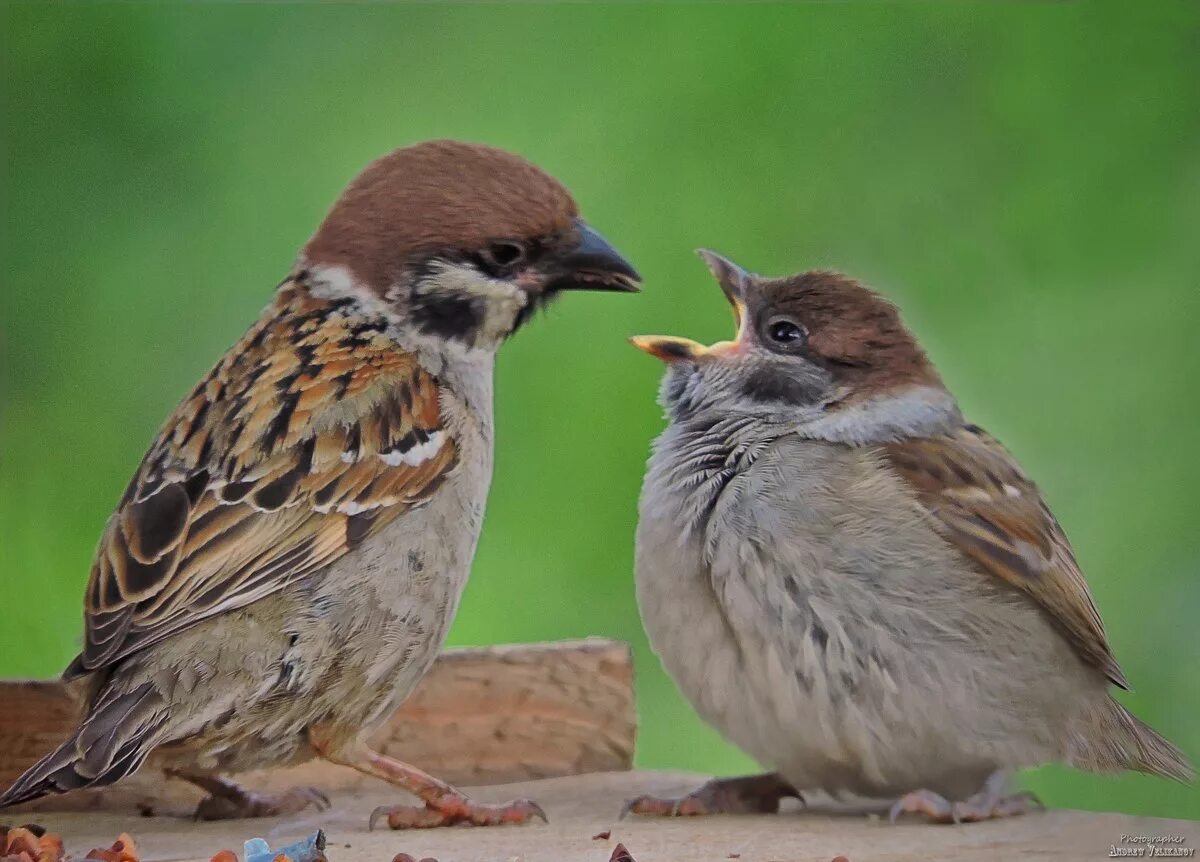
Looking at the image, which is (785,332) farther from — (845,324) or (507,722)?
(507,722)

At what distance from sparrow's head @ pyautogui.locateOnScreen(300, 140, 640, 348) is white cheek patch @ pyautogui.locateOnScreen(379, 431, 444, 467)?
183 mm

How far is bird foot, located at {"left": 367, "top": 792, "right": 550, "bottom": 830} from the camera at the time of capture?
2512 mm

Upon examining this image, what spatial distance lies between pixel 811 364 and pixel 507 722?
834 millimetres

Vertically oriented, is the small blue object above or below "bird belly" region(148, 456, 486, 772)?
below

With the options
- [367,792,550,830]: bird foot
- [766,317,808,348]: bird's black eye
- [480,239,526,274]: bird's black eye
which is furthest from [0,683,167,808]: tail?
[766,317,808,348]: bird's black eye

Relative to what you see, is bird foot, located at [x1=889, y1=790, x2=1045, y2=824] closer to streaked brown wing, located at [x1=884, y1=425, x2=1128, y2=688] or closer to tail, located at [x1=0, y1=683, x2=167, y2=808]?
streaked brown wing, located at [x1=884, y1=425, x2=1128, y2=688]

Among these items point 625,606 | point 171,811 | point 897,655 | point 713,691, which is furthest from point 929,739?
point 171,811

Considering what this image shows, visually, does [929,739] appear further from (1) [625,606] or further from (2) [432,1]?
(2) [432,1]

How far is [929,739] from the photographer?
2500 mm

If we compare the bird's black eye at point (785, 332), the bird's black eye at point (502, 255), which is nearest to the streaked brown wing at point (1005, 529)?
the bird's black eye at point (785, 332)

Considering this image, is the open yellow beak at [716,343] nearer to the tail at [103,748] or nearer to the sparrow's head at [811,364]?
the sparrow's head at [811,364]

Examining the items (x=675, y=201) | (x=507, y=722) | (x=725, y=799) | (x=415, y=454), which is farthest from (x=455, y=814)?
(x=675, y=201)

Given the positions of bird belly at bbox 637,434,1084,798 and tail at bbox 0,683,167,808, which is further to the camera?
bird belly at bbox 637,434,1084,798

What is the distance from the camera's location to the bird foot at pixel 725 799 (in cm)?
259
